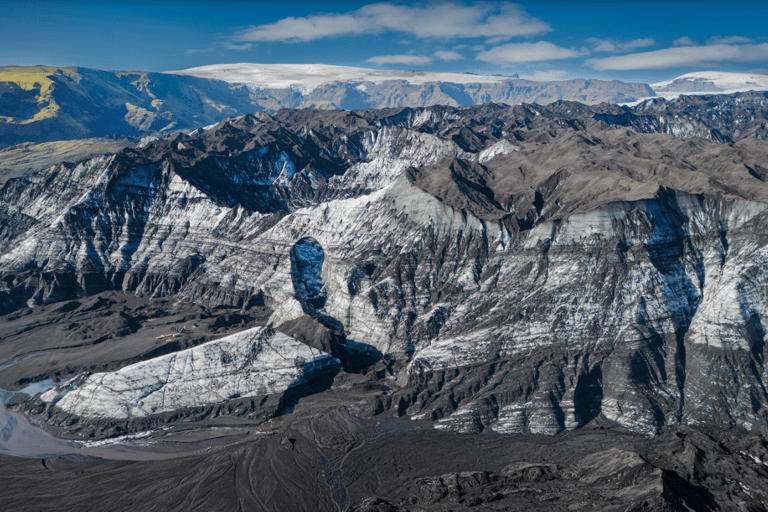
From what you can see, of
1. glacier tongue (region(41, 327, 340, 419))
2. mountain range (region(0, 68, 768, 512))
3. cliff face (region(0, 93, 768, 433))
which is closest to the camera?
mountain range (region(0, 68, 768, 512))

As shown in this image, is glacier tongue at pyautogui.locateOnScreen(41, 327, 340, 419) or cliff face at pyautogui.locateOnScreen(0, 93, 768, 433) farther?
glacier tongue at pyautogui.locateOnScreen(41, 327, 340, 419)

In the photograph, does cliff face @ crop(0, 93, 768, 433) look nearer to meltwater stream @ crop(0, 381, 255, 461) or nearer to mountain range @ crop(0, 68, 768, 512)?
mountain range @ crop(0, 68, 768, 512)

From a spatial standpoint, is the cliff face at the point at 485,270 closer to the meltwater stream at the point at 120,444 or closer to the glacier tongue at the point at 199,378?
the glacier tongue at the point at 199,378

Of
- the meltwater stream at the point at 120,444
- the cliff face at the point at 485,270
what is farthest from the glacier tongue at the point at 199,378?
the meltwater stream at the point at 120,444

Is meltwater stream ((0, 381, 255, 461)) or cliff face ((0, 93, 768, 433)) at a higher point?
cliff face ((0, 93, 768, 433))

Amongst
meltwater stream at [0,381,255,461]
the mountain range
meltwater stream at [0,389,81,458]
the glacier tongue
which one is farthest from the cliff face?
meltwater stream at [0,381,255,461]

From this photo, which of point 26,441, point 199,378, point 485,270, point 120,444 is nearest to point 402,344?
point 485,270

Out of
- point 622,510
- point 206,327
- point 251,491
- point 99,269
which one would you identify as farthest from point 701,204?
point 99,269
